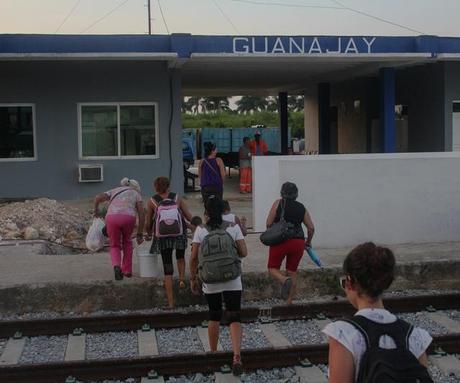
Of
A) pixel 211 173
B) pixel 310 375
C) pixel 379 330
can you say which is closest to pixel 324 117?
pixel 211 173

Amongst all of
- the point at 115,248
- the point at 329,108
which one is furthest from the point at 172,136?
the point at 329,108

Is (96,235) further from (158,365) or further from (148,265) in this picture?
(158,365)

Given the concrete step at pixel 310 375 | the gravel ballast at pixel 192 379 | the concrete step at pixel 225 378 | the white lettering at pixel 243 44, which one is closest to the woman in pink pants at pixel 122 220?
the gravel ballast at pixel 192 379

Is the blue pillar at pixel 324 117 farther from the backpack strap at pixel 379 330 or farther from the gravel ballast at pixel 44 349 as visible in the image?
the backpack strap at pixel 379 330

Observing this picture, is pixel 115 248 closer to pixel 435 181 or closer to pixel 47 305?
pixel 47 305

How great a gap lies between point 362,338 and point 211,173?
9044 mm

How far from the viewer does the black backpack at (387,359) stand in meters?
2.37

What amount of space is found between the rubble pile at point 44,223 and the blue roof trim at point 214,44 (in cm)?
338

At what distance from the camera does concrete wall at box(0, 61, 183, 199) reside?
15617 mm

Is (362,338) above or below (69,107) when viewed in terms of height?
below

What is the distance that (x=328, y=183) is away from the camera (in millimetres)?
10820

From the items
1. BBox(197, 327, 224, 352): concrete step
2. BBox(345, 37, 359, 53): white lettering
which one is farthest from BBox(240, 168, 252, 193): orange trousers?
BBox(197, 327, 224, 352): concrete step

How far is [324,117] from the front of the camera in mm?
24547

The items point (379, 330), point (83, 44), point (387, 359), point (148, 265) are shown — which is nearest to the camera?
point (387, 359)
